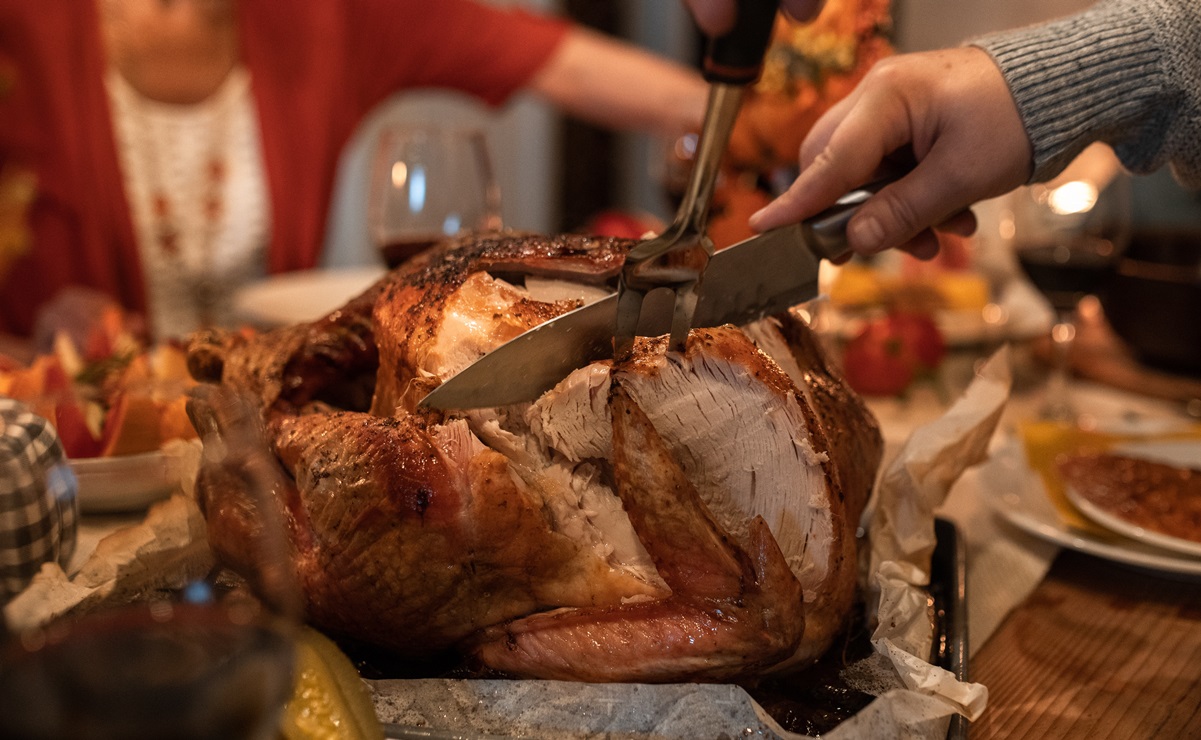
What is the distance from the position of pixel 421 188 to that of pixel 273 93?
1.28 m

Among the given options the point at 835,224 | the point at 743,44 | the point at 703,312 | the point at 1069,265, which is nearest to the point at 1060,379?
the point at 1069,265

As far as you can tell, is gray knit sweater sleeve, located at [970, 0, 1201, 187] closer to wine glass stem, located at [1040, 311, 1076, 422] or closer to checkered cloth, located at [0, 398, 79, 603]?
wine glass stem, located at [1040, 311, 1076, 422]

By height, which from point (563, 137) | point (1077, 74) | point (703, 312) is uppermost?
point (1077, 74)

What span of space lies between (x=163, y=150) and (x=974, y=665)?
→ 2431 millimetres

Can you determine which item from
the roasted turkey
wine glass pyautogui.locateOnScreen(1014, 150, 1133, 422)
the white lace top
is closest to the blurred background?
the white lace top

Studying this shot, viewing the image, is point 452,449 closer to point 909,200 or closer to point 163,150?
point 909,200

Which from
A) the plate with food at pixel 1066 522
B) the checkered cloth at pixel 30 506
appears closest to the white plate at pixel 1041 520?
the plate with food at pixel 1066 522

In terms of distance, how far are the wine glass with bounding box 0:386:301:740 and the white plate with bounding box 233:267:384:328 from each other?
1285 millimetres

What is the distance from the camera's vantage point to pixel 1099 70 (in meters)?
0.95

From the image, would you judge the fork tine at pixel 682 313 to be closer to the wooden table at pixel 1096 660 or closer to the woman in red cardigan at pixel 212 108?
the wooden table at pixel 1096 660

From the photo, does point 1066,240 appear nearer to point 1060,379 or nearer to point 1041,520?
point 1060,379

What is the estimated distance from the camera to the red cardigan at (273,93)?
7.66 ft

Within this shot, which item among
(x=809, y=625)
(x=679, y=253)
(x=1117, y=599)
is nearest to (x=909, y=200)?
(x=679, y=253)

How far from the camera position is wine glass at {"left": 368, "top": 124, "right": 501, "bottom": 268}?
5.29ft
